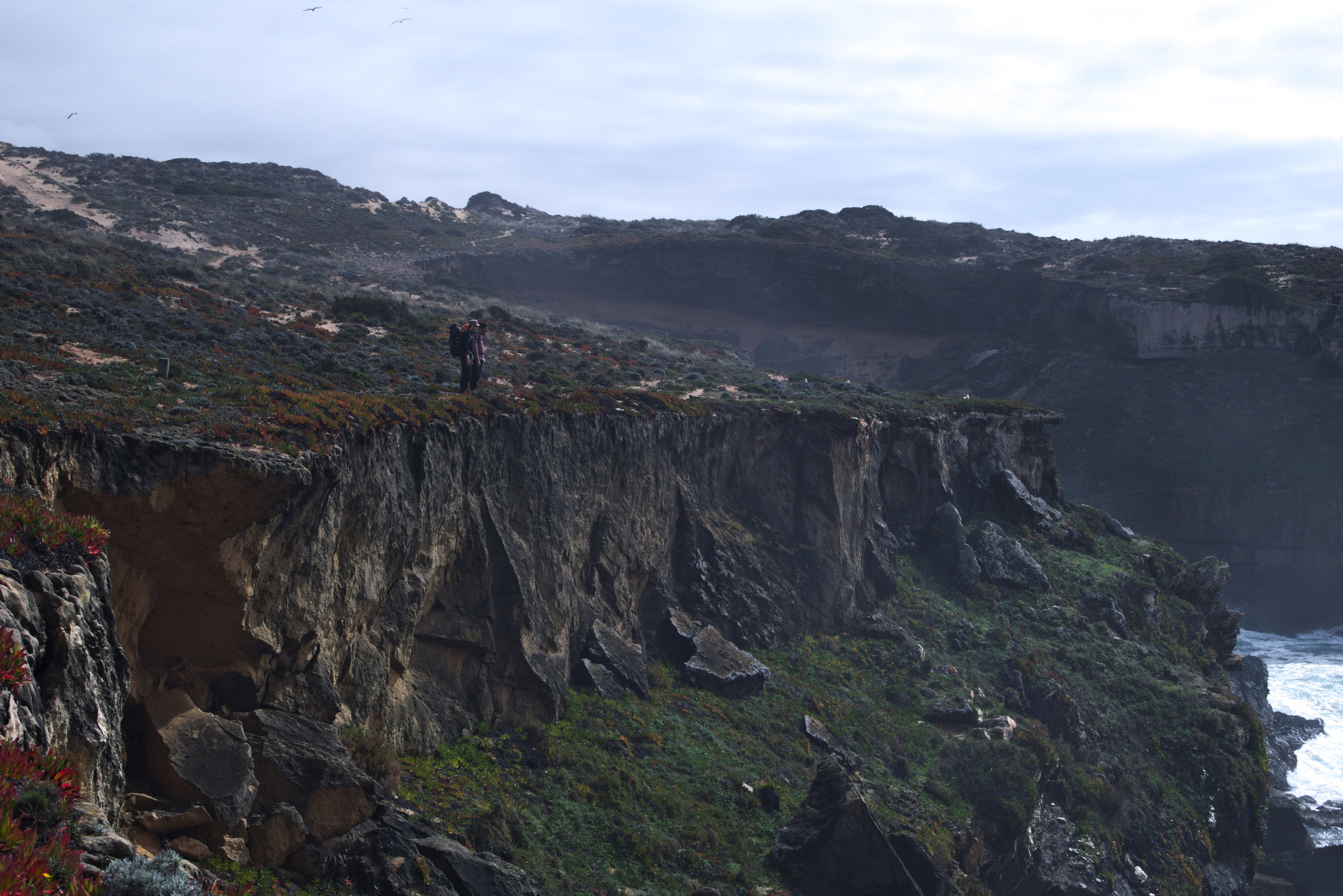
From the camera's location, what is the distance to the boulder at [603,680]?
19.5 metres

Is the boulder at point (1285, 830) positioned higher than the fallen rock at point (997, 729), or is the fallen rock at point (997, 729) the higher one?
the fallen rock at point (997, 729)

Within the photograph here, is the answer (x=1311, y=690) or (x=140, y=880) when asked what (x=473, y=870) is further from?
(x=1311, y=690)

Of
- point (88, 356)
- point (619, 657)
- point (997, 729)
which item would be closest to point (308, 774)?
point (88, 356)

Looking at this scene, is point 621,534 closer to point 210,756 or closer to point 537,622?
point 537,622

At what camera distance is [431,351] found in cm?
2497

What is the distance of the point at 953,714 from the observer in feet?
80.9

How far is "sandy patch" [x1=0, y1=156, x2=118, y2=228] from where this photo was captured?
41.6 meters

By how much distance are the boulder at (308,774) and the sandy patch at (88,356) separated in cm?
723

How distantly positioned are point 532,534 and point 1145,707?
67.2 feet

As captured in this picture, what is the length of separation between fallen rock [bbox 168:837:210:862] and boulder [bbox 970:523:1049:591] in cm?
2745

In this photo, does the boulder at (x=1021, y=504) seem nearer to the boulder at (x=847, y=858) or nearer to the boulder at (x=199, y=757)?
the boulder at (x=847, y=858)

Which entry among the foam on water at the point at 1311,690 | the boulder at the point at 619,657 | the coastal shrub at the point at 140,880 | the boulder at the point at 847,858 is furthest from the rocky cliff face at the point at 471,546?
the foam on water at the point at 1311,690

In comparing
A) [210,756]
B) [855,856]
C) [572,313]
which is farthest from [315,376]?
[572,313]

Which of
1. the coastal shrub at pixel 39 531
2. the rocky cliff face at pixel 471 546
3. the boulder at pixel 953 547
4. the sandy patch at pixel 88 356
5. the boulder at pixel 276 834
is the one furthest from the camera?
the boulder at pixel 953 547
